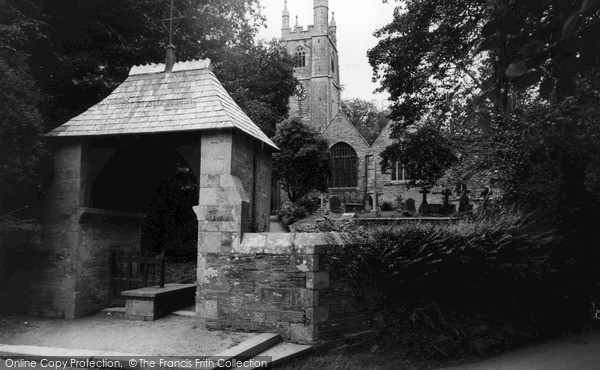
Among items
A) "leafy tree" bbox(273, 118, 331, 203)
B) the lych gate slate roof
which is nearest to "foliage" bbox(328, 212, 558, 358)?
the lych gate slate roof

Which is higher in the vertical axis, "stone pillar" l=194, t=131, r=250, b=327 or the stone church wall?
the stone church wall

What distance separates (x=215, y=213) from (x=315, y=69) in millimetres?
48921

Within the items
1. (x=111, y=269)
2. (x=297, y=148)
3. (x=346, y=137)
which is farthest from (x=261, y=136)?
(x=346, y=137)

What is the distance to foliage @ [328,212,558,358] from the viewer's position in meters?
6.62

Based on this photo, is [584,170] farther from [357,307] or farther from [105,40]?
[105,40]

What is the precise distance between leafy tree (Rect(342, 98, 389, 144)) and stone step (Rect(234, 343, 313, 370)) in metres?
46.2

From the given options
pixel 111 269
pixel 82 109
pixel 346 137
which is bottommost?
pixel 111 269

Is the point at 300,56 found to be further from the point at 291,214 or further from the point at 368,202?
the point at 291,214

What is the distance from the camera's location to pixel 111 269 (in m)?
9.02

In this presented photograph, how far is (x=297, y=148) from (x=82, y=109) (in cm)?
1979

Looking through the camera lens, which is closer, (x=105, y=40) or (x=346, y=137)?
(x=105, y=40)

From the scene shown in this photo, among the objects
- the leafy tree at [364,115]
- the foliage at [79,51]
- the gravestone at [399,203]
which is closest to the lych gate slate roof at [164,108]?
the foliage at [79,51]

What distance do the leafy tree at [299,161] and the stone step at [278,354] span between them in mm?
23530

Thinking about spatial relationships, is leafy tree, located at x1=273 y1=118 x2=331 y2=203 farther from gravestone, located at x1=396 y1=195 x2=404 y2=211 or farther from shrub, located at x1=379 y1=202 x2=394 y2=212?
gravestone, located at x1=396 y1=195 x2=404 y2=211
